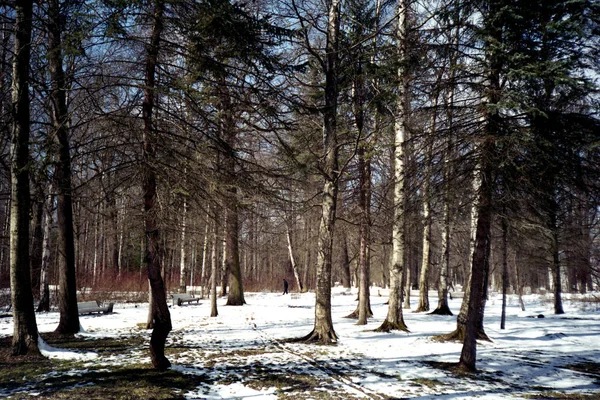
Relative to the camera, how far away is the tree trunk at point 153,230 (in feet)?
20.9

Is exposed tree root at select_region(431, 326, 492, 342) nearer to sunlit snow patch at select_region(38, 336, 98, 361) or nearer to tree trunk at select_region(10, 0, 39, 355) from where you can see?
sunlit snow patch at select_region(38, 336, 98, 361)

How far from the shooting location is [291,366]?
23.5ft

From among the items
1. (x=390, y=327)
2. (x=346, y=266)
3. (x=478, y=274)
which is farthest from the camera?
(x=346, y=266)

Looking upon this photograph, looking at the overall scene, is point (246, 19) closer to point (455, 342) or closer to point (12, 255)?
point (12, 255)

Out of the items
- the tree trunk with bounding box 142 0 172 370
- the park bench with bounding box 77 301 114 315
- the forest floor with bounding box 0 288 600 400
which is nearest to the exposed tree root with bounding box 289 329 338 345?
the forest floor with bounding box 0 288 600 400

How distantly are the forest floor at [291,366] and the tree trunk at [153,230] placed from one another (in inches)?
17.9

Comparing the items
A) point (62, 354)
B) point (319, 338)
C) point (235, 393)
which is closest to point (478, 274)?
point (319, 338)

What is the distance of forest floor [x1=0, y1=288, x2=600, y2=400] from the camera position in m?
5.64

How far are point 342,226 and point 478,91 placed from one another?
7507mm

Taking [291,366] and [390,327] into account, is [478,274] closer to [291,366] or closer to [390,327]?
[291,366]

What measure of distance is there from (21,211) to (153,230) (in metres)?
2.86

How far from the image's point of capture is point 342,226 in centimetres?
1437

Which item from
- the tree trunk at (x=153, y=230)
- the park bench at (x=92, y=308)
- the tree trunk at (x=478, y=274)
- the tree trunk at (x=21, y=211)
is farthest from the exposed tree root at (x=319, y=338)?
the park bench at (x=92, y=308)

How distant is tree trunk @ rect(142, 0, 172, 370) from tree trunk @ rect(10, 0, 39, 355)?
7.67 ft
